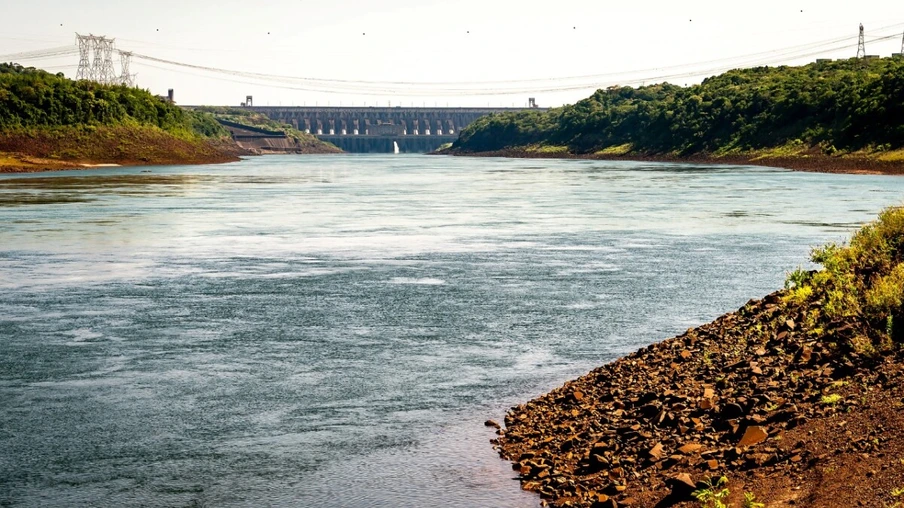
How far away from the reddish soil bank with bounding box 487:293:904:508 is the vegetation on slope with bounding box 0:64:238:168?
14693 cm

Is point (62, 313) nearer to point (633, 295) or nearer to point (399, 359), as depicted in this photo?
point (399, 359)

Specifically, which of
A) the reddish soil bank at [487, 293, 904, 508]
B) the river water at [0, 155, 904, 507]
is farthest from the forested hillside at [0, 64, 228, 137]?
the reddish soil bank at [487, 293, 904, 508]

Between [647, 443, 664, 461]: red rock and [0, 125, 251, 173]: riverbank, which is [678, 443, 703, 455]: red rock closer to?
[647, 443, 664, 461]: red rock

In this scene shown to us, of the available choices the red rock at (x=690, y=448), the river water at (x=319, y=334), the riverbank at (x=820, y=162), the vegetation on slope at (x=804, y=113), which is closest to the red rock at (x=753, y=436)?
the red rock at (x=690, y=448)

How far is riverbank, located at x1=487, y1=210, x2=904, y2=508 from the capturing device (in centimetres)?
1260

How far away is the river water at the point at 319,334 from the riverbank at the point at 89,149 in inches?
3881

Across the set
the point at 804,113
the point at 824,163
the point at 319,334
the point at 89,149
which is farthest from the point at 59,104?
the point at 319,334

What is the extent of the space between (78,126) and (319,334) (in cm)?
15626

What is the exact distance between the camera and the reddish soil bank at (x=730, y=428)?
1250 centimetres

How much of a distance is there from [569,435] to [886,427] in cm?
444

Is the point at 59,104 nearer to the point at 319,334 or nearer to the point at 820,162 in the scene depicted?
the point at 820,162

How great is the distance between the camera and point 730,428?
14570 mm

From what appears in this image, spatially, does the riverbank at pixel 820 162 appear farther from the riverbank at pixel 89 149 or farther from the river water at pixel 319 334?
the riverbank at pixel 89 149

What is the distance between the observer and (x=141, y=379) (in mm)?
19969
